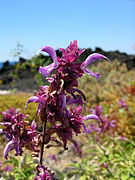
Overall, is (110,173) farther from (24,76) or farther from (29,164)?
Result: (24,76)

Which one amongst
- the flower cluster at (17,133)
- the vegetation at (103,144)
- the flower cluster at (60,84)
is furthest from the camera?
the vegetation at (103,144)

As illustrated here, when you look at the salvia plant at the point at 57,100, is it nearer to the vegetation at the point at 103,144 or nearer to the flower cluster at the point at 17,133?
the flower cluster at the point at 17,133

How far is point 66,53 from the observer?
0.94 m

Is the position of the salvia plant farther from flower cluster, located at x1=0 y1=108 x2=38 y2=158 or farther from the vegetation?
the vegetation

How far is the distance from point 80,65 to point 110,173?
2054 mm

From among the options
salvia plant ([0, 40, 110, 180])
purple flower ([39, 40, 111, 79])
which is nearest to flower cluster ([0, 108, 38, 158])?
salvia plant ([0, 40, 110, 180])

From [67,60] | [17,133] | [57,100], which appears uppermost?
[67,60]

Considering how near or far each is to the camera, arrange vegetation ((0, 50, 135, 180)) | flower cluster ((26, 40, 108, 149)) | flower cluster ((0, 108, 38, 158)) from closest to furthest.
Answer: flower cluster ((26, 40, 108, 149)), flower cluster ((0, 108, 38, 158)), vegetation ((0, 50, 135, 180))

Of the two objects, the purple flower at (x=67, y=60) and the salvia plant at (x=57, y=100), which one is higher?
the purple flower at (x=67, y=60)

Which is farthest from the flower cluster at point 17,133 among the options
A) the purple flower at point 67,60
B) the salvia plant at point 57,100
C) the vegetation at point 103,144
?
the purple flower at point 67,60

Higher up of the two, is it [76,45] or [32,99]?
[76,45]

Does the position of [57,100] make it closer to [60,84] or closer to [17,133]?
[60,84]

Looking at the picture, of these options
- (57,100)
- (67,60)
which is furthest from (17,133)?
(67,60)

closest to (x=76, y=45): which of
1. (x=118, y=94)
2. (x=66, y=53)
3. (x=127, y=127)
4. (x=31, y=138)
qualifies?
(x=66, y=53)
